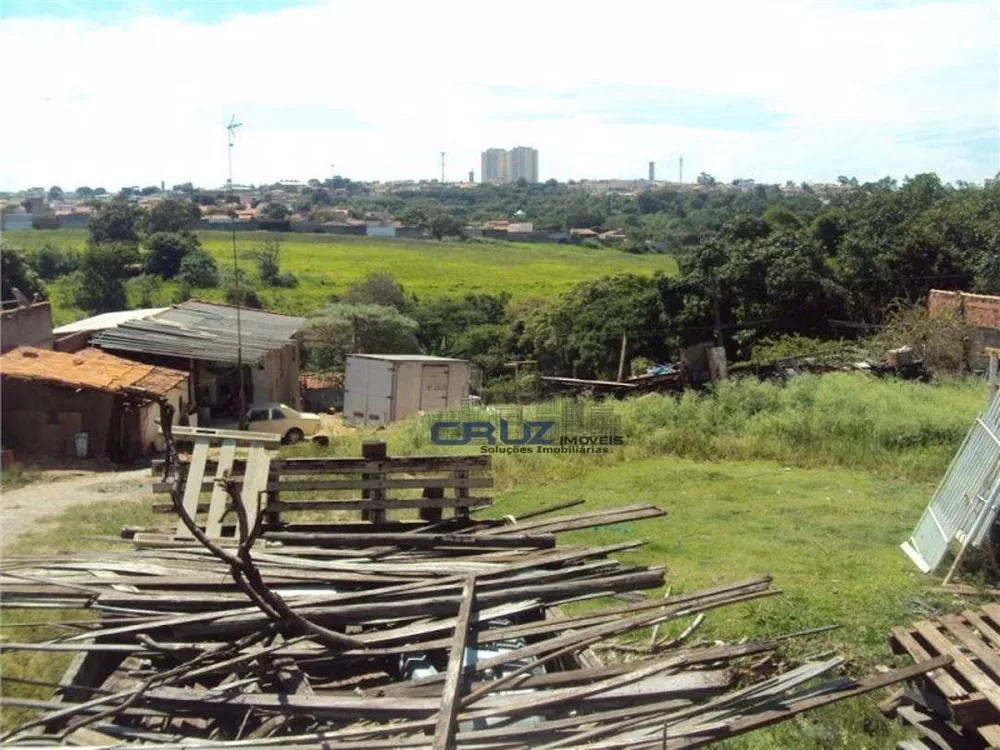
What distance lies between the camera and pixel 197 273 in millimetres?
47281

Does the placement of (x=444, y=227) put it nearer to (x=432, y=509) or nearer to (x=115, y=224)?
(x=115, y=224)

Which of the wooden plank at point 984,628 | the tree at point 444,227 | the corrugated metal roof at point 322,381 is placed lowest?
the corrugated metal roof at point 322,381

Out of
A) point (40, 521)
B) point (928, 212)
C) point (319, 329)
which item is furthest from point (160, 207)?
point (40, 521)

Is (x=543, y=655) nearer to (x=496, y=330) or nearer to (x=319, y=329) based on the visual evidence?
(x=319, y=329)

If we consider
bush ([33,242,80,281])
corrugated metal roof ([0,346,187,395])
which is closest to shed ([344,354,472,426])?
corrugated metal roof ([0,346,187,395])

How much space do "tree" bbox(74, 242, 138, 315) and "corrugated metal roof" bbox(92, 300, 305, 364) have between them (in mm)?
18794

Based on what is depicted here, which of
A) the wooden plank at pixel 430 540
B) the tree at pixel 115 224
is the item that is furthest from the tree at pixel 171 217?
the wooden plank at pixel 430 540

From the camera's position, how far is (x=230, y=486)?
385 centimetres

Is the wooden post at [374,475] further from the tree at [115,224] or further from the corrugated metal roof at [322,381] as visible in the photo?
the tree at [115,224]

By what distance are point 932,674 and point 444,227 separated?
95.8m

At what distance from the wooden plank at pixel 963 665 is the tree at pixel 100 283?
42245mm

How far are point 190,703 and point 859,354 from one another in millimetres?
22208

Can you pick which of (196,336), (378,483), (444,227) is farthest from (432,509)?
(444,227)

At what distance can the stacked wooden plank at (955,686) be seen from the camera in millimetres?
4980
